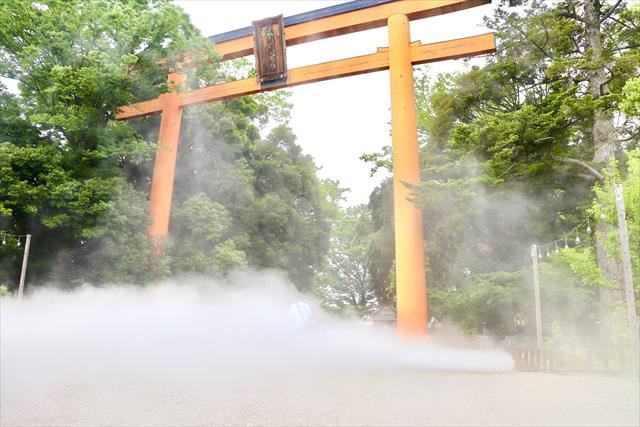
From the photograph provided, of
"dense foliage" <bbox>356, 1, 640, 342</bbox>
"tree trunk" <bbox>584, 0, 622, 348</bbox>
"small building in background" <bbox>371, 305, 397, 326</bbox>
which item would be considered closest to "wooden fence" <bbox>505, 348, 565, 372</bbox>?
"tree trunk" <bbox>584, 0, 622, 348</bbox>

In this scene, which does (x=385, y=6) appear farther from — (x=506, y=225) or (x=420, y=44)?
(x=506, y=225)

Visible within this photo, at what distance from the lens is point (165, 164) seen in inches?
497

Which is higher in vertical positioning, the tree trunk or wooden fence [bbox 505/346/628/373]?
the tree trunk

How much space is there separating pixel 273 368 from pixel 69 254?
8.46 metres

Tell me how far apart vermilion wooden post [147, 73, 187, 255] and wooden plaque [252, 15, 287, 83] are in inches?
102

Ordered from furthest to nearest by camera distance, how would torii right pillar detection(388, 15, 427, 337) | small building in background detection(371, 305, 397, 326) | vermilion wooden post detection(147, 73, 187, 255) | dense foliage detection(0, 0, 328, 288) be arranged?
small building in background detection(371, 305, 397, 326) → vermilion wooden post detection(147, 73, 187, 255) → dense foliage detection(0, 0, 328, 288) → torii right pillar detection(388, 15, 427, 337)

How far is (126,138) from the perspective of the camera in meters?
12.3

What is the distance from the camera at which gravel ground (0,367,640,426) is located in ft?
13.0

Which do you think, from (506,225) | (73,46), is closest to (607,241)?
(506,225)

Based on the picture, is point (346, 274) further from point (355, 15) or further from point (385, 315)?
point (355, 15)

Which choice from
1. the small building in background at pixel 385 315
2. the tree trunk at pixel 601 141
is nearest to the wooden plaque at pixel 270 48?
the tree trunk at pixel 601 141

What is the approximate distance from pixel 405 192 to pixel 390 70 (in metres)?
2.89

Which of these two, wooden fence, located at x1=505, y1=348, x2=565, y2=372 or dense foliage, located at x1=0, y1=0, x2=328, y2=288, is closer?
wooden fence, located at x1=505, y1=348, x2=565, y2=372

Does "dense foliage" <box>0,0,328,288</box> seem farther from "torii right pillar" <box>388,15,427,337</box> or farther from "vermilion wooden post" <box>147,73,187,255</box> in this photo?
"torii right pillar" <box>388,15,427,337</box>
